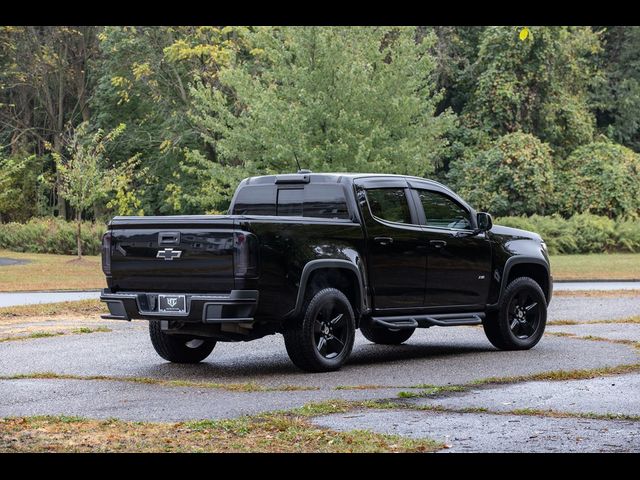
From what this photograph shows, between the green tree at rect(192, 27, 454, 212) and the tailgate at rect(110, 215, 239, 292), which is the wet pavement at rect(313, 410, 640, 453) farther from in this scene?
the green tree at rect(192, 27, 454, 212)

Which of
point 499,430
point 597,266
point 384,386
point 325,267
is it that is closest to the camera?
point 499,430

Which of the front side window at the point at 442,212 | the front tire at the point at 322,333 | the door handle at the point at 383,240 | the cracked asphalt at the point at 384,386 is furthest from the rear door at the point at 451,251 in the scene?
the front tire at the point at 322,333

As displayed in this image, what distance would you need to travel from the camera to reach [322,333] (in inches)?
478

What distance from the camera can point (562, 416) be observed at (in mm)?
9102

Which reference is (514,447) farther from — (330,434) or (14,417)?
(14,417)

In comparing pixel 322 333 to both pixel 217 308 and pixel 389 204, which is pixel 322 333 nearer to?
pixel 217 308

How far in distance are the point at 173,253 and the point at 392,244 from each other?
8.10 ft

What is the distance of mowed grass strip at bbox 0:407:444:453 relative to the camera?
7641 millimetres

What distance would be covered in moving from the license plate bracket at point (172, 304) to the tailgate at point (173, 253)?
121 mm

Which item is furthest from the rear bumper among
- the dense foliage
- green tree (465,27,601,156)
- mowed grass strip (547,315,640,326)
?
green tree (465,27,601,156)

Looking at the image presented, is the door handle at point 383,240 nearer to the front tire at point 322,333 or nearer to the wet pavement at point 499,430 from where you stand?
the front tire at point 322,333

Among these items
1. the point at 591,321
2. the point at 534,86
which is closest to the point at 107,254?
the point at 591,321

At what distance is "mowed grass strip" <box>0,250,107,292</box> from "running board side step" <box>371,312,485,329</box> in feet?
49.3
